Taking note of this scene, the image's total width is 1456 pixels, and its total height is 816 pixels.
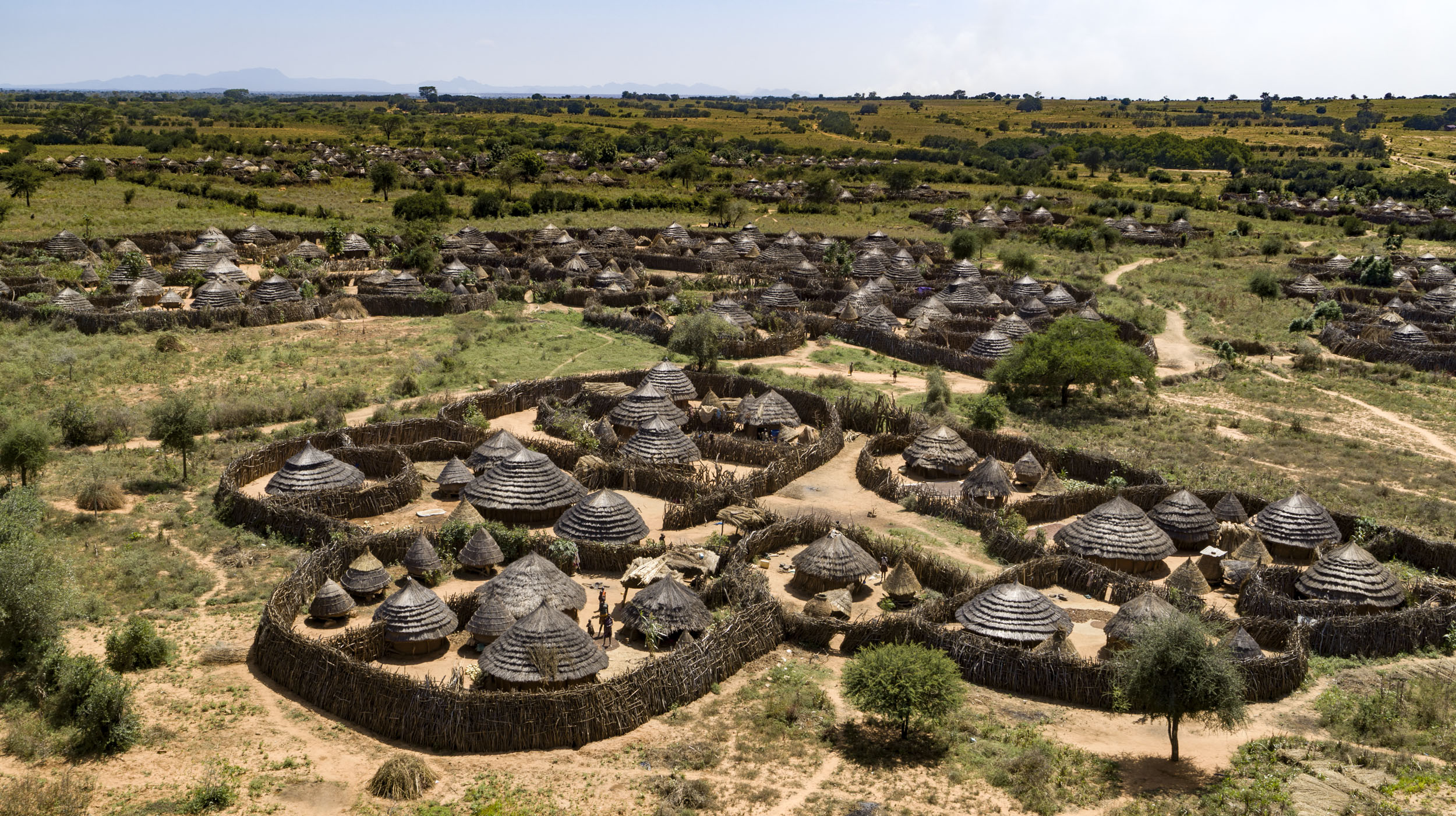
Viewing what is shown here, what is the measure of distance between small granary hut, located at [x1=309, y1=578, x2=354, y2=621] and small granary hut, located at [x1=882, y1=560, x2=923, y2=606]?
10563 mm

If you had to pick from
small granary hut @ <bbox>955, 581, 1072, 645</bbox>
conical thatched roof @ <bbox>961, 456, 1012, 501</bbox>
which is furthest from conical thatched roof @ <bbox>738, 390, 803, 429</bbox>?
small granary hut @ <bbox>955, 581, 1072, 645</bbox>

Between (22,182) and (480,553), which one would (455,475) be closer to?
(480,553)

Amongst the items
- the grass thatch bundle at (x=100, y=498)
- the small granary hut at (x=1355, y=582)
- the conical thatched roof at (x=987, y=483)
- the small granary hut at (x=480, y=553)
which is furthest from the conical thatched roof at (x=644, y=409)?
the small granary hut at (x=1355, y=582)

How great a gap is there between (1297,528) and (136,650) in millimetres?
23626

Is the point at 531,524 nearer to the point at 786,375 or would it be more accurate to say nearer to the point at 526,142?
the point at 786,375

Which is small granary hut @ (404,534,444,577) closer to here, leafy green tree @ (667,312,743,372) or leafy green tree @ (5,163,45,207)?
leafy green tree @ (667,312,743,372)

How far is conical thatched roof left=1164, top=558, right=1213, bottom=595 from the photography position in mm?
22447

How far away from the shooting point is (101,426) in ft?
98.1

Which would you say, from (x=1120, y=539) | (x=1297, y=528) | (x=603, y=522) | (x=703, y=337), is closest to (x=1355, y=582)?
(x=1297, y=528)

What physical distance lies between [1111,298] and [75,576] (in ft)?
159

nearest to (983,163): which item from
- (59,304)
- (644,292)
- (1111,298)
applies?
(1111,298)

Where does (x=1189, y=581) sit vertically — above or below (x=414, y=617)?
below

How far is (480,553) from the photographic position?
896 inches

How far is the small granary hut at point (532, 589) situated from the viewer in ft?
66.7
